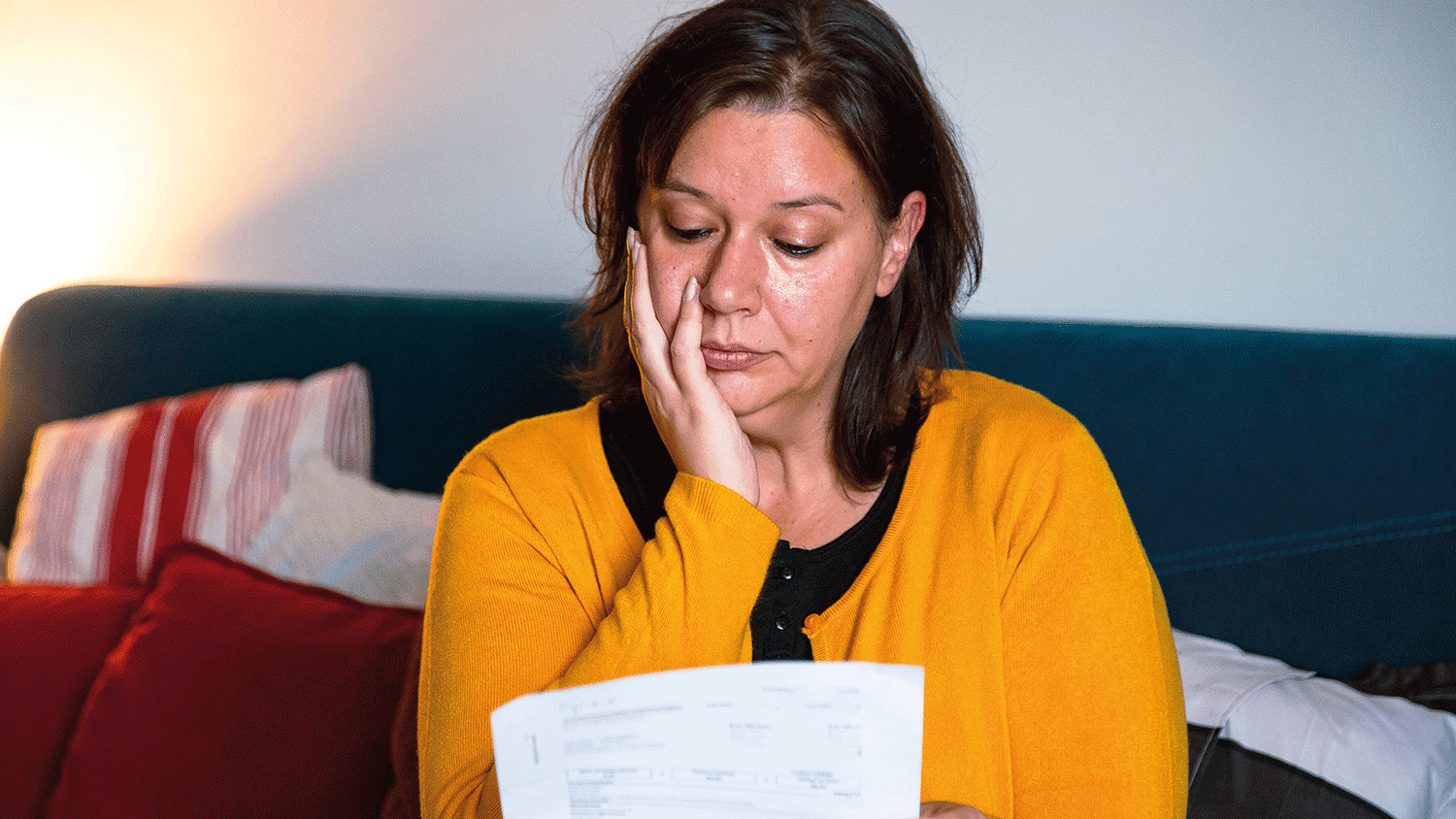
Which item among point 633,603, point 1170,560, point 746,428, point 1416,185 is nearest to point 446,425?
point 746,428

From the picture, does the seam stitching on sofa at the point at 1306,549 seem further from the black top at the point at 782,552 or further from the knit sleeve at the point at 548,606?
the knit sleeve at the point at 548,606

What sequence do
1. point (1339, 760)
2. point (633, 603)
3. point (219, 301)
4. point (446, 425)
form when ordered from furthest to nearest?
1. point (219, 301)
2. point (446, 425)
3. point (1339, 760)
4. point (633, 603)

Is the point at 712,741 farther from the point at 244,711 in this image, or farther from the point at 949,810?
the point at 244,711

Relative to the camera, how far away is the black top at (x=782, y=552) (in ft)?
3.31

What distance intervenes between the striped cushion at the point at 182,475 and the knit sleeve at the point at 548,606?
86cm

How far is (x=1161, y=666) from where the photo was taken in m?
0.94

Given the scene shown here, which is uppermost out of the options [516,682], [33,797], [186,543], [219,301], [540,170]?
[540,170]

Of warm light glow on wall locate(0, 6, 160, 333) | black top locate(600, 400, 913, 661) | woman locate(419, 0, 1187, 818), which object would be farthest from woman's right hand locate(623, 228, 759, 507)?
warm light glow on wall locate(0, 6, 160, 333)

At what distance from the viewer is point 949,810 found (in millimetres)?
853

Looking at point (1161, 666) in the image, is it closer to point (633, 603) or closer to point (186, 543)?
point (633, 603)

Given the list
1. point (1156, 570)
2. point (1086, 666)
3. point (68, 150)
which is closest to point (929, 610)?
point (1086, 666)

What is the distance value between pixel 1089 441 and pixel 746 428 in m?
0.36

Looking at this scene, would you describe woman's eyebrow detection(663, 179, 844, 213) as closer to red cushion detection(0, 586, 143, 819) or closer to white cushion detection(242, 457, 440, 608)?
white cushion detection(242, 457, 440, 608)

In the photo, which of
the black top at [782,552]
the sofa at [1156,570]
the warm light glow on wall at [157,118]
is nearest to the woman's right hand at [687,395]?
the black top at [782,552]
